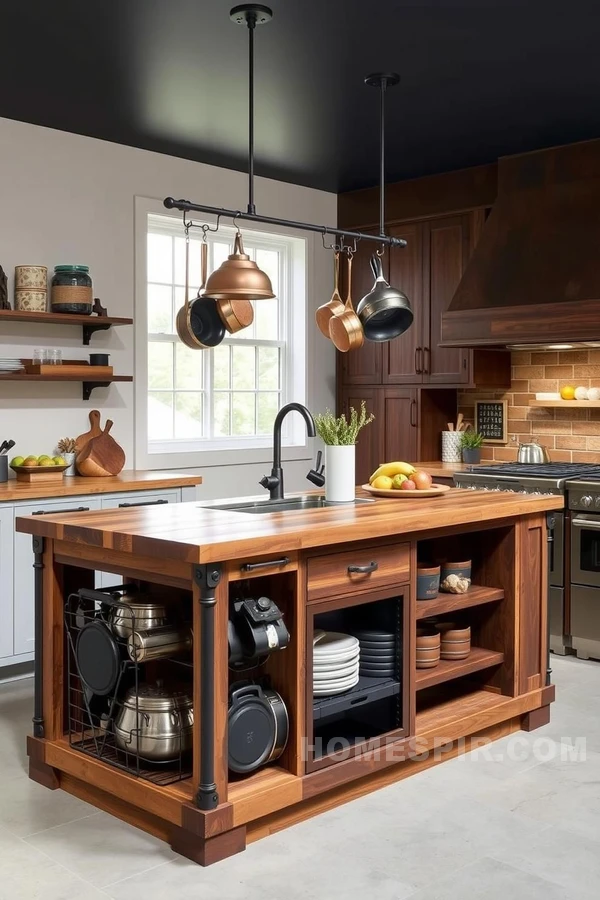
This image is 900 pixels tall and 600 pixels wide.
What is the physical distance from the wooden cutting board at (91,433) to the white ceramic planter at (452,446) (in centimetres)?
222

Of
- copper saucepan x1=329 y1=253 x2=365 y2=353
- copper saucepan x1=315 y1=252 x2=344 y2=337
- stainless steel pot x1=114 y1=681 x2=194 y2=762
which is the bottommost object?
stainless steel pot x1=114 y1=681 x2=194 y2=762

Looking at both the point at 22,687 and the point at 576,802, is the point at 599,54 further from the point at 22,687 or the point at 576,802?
the point at 22,687

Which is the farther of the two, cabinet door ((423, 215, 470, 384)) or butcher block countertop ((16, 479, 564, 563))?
cabinet door ((423, 215, 470, 384))

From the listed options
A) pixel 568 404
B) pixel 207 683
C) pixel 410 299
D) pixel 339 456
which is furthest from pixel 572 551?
pixel 207 683

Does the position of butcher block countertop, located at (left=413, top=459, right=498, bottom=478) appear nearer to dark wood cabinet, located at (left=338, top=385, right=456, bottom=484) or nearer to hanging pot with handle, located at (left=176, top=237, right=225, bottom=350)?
dark wood cabinet, located at (left=338, top=385, right=456, bottom=484)

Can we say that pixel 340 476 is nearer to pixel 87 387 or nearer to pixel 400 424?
pixel 87 387

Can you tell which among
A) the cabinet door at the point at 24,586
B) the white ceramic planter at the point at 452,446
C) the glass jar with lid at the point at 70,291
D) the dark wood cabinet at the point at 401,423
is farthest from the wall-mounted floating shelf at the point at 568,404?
the cabinet door at the point at 24,586

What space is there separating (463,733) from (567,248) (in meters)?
2.71

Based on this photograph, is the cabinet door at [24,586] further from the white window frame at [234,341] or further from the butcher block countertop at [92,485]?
the white window frame at [234,341]

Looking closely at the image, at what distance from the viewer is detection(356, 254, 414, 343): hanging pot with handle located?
3908 mm

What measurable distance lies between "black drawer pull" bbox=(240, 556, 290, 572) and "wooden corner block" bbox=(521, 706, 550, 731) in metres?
1.54

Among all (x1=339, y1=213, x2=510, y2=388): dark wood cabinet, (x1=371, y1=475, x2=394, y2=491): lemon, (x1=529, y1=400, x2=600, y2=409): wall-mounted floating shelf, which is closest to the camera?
(x1=371, y1=475, x2=394, y2=491): lemon

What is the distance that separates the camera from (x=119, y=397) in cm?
542

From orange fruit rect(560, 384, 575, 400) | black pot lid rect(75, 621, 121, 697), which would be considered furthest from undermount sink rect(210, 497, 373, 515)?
orange fruit rect(560, 384, 575, 400)
